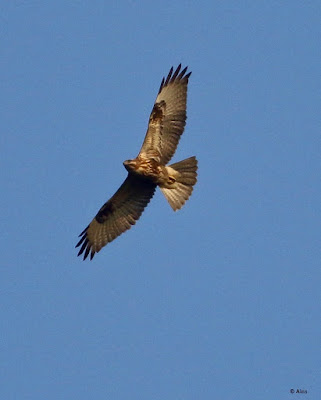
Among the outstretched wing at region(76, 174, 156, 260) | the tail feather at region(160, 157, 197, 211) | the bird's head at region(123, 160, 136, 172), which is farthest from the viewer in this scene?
the outstretched wing at region(76, 174, 156, 260)

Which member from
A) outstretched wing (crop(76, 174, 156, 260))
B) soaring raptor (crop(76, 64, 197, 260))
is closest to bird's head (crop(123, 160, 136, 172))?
soaring raptor (crop(76, 64, 197, 260))

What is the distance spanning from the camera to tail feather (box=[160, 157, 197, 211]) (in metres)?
14.9

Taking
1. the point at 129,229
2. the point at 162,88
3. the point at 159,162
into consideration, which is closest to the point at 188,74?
the point at 162,88

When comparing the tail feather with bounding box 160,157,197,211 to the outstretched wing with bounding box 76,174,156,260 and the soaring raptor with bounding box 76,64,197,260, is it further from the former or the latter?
the outstretched wing with bounding box 76,174,156,260

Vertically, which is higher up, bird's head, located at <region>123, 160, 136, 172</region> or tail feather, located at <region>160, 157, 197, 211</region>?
tail feather, located at <region>160, 157, 197, 211</region>

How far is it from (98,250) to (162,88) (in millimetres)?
2980

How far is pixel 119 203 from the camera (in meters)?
15.6

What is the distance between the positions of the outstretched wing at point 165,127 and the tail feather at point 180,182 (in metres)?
0.22

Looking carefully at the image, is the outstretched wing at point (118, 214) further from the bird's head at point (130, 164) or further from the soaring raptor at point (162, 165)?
the bird's head at point (130, 164)

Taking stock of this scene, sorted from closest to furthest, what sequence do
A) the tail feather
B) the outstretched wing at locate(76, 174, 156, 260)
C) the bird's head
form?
the bird's head, the tail feather, the outstretched wing at locate(76, 174, 156, 260)

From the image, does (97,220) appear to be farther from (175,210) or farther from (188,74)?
(188,74)

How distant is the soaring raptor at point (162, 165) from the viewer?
1487 centimetres

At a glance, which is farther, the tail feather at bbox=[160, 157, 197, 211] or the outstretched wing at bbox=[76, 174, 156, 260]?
the outstretched wing at bbox=[76, 174, 156, 260]

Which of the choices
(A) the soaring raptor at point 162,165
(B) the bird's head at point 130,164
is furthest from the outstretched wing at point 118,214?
(B) the bird's head at point 130,164
